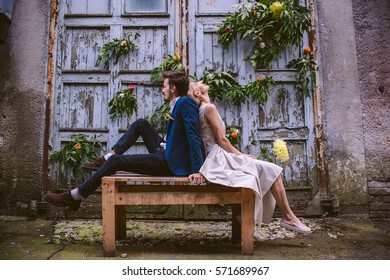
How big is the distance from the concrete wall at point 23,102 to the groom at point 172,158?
1.42m

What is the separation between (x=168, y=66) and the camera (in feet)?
15.0

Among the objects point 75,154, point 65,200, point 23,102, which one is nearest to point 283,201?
point 65,200

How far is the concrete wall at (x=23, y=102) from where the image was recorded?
4523 millimetres

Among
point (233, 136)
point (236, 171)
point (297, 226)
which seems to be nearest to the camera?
point (236, 171)

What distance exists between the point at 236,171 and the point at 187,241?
947mm

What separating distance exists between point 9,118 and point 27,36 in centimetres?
99

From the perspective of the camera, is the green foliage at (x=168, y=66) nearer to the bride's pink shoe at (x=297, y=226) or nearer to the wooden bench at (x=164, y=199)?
the wooden bench at (x=164, y=199)

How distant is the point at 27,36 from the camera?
15.3 feet

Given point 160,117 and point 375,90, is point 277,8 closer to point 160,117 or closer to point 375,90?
point 375,90

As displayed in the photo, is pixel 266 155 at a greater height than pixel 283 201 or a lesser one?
greater

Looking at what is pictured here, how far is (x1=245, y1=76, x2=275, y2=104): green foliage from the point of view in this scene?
15.0ft

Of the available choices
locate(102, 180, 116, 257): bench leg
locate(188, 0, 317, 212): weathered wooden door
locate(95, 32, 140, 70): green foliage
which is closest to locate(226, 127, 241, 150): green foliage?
locate(188, 0, 317, 212): weathered wooden door

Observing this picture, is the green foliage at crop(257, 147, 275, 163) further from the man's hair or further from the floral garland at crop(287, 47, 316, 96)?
the man's hair
